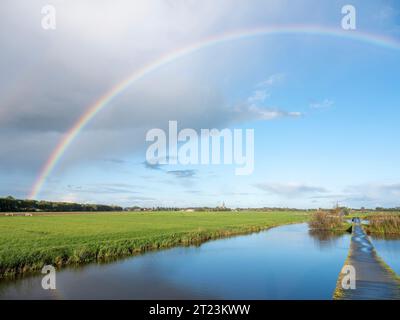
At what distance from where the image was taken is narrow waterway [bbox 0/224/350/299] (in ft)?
58.6

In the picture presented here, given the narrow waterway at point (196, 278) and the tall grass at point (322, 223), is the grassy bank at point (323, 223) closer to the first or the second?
the tall grass at point (322, 223)

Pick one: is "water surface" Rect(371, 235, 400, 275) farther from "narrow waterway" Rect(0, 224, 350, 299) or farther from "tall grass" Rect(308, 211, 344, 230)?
"tall grass" Rect(308, 211, 344, 230)

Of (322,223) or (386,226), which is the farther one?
(322,223)

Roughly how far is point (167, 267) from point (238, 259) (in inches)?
291

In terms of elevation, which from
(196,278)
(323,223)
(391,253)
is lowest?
(323,223)

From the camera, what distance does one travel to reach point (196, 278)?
22.2 metres

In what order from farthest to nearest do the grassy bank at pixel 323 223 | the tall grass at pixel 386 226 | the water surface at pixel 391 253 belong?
the grassy bank at pixel 323 223, the tall grass at pixel 386 226, the water surface at pixel 391 253

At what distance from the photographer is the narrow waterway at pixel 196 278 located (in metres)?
17.9

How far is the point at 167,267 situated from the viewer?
2517cm

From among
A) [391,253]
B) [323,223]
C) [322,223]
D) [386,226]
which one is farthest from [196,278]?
[323,223]

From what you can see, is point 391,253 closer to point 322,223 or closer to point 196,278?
point 196,278

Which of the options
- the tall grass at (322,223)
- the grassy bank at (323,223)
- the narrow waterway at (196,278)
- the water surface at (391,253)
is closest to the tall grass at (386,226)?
the grassy bank at (323,223)
